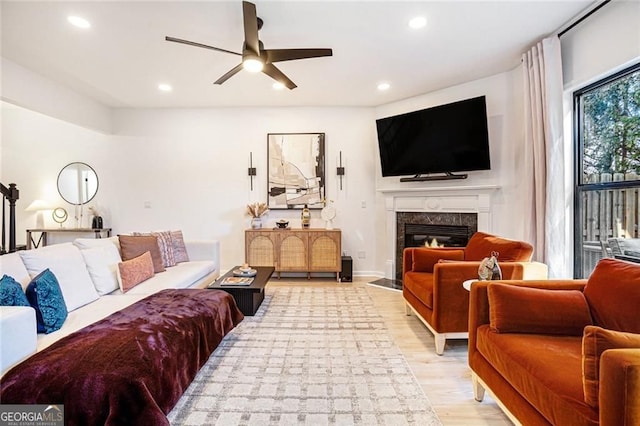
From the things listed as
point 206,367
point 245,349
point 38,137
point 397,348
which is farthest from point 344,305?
point 38,137

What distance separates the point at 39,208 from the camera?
4.84 metres

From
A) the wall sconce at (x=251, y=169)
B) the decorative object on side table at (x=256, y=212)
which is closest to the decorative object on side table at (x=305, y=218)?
the decorative object on side table at (x=256, y=212)

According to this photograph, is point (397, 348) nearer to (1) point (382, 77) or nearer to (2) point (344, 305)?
(2) point (344, 305)

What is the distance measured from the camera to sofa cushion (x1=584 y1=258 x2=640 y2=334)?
141 centimetres

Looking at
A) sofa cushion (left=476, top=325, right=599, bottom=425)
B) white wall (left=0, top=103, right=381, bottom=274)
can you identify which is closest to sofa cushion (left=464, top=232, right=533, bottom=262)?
sofa cushion (left=476, top=325, right=599, bottom=425)

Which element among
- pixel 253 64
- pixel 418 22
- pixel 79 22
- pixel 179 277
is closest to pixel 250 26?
pixel 253 64

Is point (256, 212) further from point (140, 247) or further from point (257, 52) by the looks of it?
point (257, 52)

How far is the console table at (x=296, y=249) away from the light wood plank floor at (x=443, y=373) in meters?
1.30

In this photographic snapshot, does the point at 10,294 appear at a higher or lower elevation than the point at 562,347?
higher

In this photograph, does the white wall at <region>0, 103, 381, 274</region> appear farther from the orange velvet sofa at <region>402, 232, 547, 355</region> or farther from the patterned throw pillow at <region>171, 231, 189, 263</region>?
the orange velvet sofa at <region>402, 232, 547, 355</region>

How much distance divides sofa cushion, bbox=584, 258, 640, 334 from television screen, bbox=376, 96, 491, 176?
88.5 inches

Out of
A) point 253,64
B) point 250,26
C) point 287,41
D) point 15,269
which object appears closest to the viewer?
point 15,269

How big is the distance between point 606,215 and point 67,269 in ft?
14.6

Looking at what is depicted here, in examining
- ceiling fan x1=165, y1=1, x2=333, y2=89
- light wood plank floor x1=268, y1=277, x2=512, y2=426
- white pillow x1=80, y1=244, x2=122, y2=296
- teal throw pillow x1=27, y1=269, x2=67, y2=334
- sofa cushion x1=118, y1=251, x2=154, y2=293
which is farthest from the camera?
sofa cushion x1=118, y1=251, x2=154, y2=293
